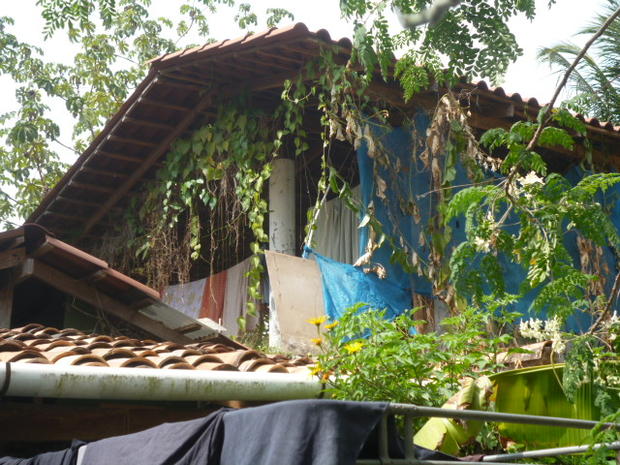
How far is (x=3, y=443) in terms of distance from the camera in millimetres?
5391

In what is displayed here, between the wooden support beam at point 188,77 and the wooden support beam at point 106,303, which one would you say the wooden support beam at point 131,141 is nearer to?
the wooden support beam at point 188,77

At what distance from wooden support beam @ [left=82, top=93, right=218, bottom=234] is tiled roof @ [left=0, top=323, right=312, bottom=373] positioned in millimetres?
3747

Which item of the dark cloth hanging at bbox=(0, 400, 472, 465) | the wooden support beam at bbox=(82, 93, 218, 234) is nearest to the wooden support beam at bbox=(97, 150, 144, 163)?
the wooden support beam at bbox=(82, 93, 218, 234)

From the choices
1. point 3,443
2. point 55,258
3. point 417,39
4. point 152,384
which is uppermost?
point 417,39

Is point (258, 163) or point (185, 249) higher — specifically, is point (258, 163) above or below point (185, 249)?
above

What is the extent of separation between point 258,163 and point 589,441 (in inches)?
234

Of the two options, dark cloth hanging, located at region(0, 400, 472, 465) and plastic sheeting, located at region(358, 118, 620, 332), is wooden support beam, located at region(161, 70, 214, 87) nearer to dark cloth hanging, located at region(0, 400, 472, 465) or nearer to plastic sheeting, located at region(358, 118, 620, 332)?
plastic sheeting, located at region(358, 118, 620, 332)

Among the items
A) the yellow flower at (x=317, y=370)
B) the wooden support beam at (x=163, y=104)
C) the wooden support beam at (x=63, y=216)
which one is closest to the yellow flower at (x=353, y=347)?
the yellow flower at (x=317, y=370)

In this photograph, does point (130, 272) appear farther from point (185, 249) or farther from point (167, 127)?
point (167, 127)

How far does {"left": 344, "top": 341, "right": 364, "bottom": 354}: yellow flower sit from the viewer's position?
518 centimetres

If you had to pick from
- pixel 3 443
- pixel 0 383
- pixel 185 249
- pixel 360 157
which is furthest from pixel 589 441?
pixel 185 249

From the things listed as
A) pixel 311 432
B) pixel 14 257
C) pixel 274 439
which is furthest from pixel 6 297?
pixel 311 432

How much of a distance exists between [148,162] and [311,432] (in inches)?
306

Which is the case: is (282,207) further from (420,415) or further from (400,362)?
(420,415)
